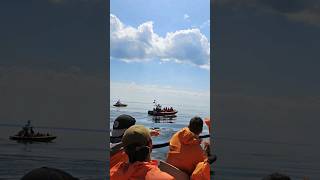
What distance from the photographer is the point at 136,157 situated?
2.20 meters

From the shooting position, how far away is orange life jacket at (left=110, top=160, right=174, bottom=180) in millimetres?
2004

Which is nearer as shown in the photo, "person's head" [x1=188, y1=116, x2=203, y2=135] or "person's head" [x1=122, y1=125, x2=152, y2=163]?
"person's head" [x1=122, y1=125, x2=152, y2=163]

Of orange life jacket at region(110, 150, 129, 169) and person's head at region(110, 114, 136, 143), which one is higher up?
person's head at region(110, 114, 136, 143)

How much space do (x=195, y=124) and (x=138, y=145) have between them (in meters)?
1.79
